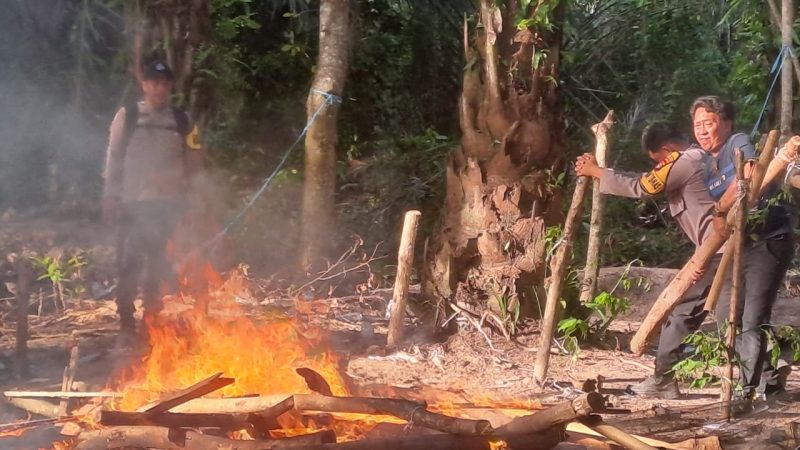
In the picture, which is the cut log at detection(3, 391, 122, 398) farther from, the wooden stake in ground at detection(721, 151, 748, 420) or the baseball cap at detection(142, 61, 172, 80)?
the wooden stake in ground at detection(721, 151, 748, 420)

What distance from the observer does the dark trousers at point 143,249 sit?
633 centimetres

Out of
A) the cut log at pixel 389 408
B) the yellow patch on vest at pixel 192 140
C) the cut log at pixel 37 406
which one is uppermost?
the yellow patch on vest at pixel 192 140

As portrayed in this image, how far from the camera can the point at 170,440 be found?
12.4 feet

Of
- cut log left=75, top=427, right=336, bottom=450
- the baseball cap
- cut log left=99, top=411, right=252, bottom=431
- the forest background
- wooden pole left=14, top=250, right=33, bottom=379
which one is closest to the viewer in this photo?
cut log left=75, top=427, right=336, bottom=450

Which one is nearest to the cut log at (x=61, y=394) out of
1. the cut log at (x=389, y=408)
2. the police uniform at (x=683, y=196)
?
the cut log at (x=389, y=408)

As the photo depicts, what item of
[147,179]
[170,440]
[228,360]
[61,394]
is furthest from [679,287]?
[147,179]

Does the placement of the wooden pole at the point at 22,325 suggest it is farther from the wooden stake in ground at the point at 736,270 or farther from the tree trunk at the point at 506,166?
the wooden stake in ground at the point at 736,270

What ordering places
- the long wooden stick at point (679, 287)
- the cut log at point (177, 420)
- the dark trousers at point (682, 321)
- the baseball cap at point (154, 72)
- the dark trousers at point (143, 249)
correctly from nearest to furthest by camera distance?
the cut log at point (177, 420)
the long wooden stick at point (679, 287)
the dark trousers at point (682, 321)
the baseball cap at point (154, 72)
the dark trousers at point (143, 249)

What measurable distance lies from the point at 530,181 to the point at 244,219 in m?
4.16

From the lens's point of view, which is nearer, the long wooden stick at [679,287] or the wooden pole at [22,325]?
the long wooden stick at [679,287]

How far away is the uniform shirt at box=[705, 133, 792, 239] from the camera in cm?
494

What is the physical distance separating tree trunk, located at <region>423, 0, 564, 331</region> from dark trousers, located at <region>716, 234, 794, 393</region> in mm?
1912

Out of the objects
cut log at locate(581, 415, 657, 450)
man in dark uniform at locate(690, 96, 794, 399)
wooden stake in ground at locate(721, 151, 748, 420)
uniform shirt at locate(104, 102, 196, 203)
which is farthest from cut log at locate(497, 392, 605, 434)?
uniform shirt at locate(104, 102, 196, 203)

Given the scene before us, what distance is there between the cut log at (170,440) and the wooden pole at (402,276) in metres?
2.90
